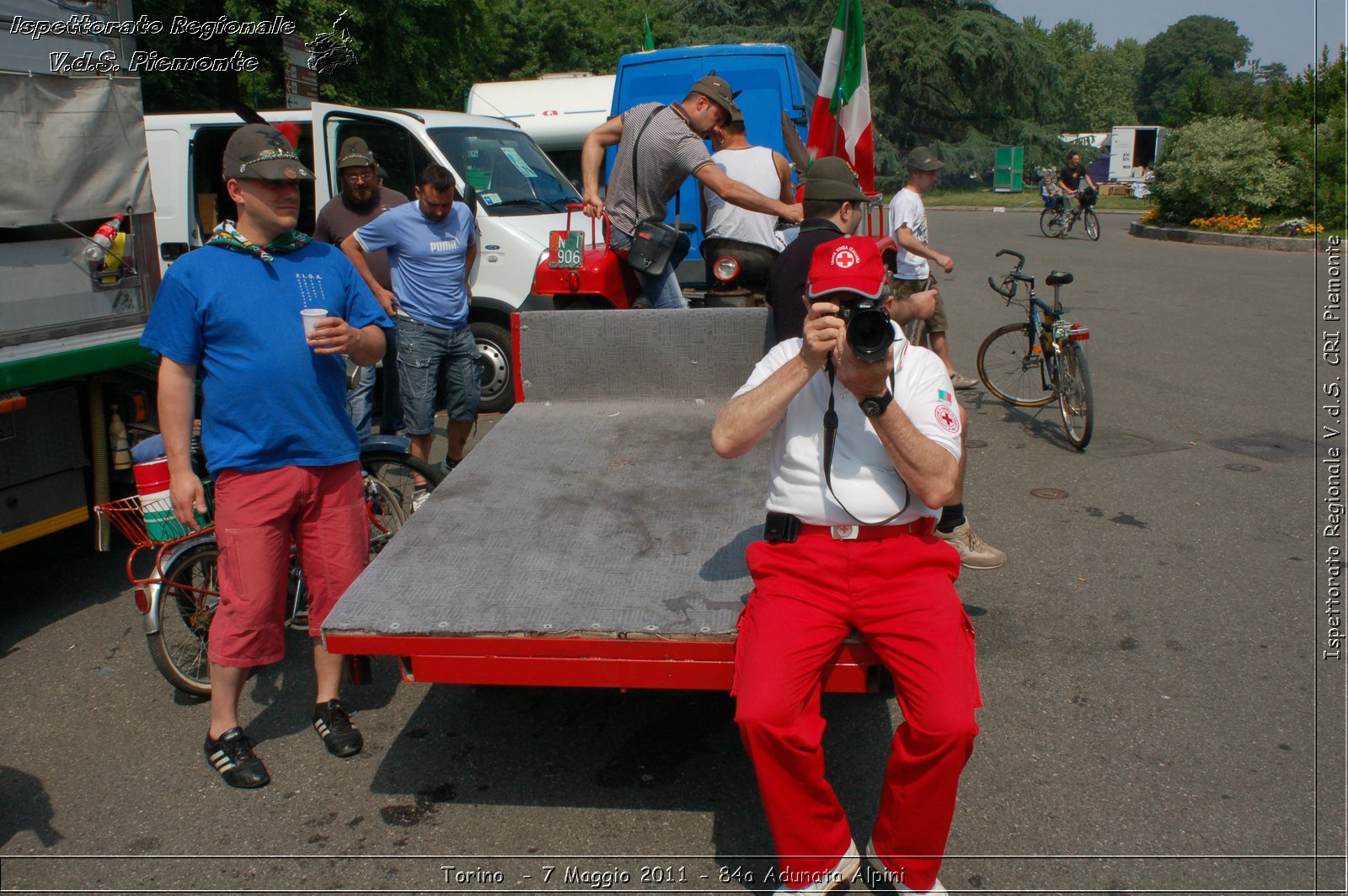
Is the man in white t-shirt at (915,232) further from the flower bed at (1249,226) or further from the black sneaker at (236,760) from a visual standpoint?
the flower bed at (1249,226)

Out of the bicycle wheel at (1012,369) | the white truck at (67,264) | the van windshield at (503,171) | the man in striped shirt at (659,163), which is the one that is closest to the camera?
the white truck at (67,264)

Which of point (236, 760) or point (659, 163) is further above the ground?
point (659, 163)

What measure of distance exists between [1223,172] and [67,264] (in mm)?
22703

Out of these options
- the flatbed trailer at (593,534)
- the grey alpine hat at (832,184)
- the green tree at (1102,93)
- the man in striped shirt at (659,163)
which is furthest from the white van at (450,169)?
the green tree at (1102,93)

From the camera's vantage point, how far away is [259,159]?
3.53m

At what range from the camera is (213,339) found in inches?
143

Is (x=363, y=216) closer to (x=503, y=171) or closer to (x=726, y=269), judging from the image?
(x=726, y=269)

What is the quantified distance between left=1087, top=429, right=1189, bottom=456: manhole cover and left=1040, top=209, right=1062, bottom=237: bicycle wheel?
61.5 feet

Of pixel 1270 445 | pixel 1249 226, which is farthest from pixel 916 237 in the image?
pixel 1249 226

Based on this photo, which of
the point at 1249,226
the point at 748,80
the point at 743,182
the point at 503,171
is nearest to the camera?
the point at 743,182

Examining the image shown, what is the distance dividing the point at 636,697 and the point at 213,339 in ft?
6.77

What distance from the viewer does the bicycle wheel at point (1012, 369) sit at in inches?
339

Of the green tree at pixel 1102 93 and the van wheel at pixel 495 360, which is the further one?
the green tree at pixel 1102 93

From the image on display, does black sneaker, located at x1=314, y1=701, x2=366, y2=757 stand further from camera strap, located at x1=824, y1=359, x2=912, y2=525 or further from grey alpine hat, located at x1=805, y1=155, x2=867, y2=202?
grey alpine hat, located at x1=805, y1=155, x2=867, y2=202
